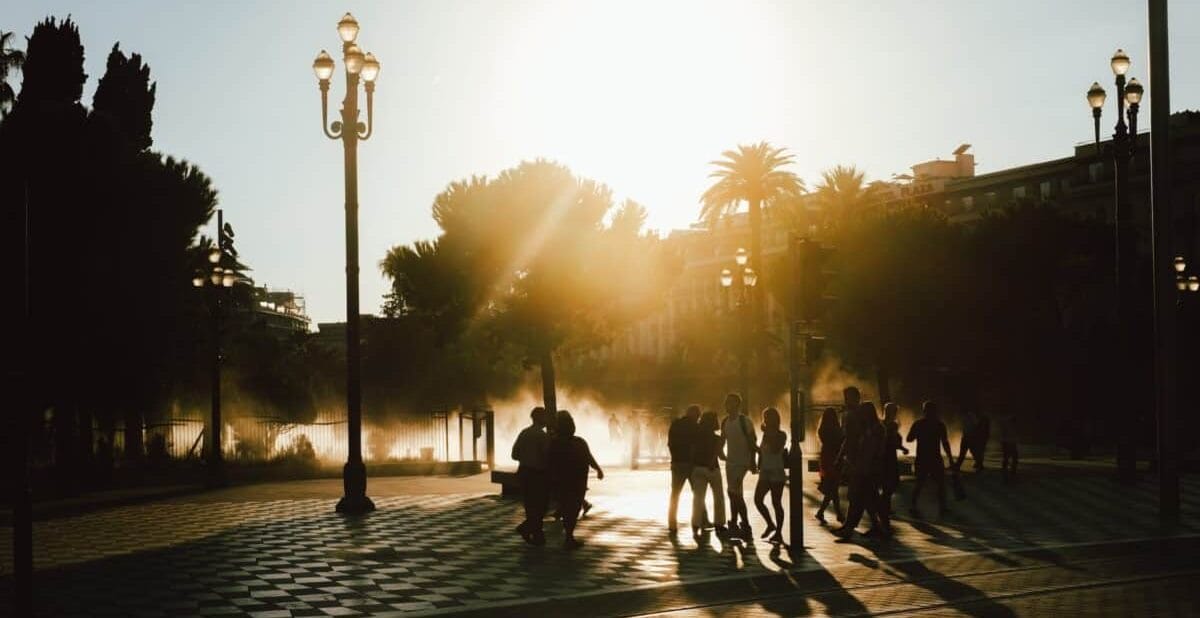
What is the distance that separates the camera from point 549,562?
48.1 feet

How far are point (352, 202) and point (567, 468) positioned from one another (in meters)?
6.72

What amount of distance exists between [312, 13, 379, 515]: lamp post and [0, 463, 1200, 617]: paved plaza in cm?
67

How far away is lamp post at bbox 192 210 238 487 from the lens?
1164 inches

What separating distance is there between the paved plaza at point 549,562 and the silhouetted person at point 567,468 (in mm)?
534

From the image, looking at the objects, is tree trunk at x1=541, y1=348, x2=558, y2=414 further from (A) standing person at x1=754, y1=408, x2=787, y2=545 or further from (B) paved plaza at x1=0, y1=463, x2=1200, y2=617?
(A) standing person at x1=754, y1=408, x2=787, y2=545

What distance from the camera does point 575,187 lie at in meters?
56.0

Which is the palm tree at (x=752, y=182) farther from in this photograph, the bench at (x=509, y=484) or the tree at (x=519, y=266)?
the bench at (x=509, y=484)

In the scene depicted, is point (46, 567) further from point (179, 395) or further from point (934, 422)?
point (179, 395)

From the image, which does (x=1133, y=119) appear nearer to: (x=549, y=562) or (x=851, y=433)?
(x=851, y=433)

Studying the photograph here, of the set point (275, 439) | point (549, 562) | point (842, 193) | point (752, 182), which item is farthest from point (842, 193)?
point (549, 562)

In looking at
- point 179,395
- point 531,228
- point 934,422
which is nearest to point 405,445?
point 179,395

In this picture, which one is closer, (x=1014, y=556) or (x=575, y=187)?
(x=1014, y=556)

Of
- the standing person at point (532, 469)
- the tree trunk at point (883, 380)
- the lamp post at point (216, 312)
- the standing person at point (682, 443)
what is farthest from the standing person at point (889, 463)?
the tree trunk at point (883, 380)

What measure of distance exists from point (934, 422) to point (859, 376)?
45.9m
